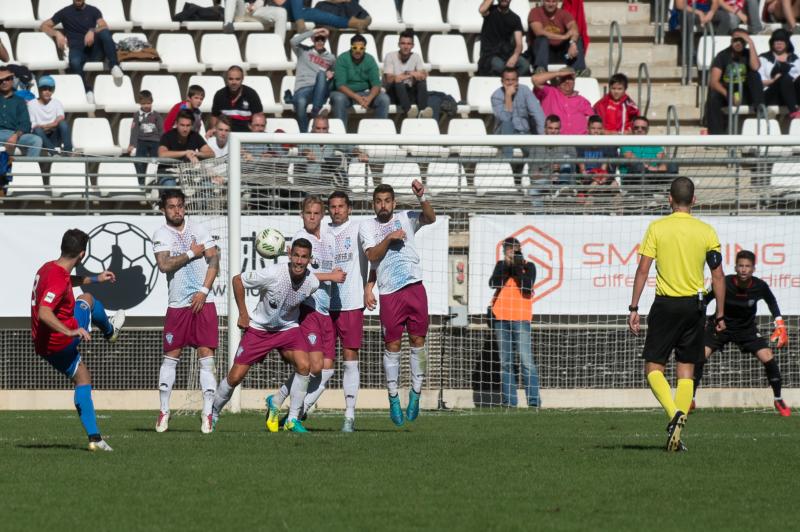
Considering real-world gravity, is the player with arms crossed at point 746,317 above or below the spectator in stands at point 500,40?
below

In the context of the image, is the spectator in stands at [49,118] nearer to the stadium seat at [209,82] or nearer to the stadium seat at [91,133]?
the stadium seat at [91,133]

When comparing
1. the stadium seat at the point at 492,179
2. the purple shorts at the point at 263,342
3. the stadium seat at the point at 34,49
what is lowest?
the purple shorts at the point at 263,342

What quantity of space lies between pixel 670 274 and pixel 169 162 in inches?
372

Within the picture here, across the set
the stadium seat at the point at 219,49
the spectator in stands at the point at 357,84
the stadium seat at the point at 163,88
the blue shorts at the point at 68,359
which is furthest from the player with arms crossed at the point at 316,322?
the stadium seat at the point at 219,49

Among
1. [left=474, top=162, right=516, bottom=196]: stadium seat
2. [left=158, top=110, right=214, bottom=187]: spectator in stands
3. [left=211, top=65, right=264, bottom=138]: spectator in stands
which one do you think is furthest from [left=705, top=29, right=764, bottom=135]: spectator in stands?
[left=158, top=110, right=214, bottom=187]: spectator in stands

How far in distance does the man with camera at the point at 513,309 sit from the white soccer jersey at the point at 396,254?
4.42 metres

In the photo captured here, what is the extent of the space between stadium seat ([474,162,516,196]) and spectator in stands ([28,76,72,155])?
6.51 meters

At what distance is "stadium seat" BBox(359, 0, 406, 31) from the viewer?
963 inches

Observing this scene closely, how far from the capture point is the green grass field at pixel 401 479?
7.64 meters

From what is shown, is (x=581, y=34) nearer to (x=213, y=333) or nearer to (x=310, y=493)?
(x=213, y=333)

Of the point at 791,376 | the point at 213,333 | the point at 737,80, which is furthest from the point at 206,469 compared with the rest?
the point at 737,80

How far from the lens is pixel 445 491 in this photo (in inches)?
342

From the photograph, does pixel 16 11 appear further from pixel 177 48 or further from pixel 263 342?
pixel 263 342

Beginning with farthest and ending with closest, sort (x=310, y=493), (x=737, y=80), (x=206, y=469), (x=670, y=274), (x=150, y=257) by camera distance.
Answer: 1. (x=737, y=80)
2. (x=150, y=257)
3. (x=670, y=274)
4. (x=206, y=469)
5. (x=310, y=493)
